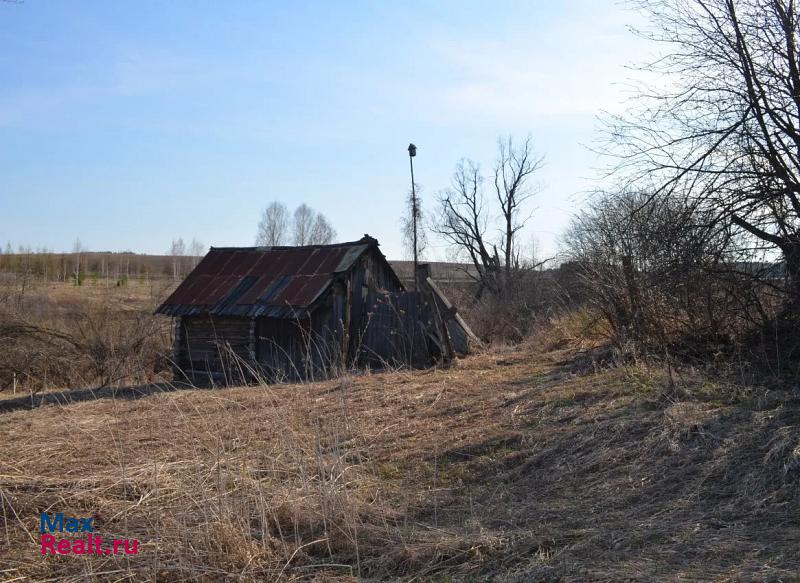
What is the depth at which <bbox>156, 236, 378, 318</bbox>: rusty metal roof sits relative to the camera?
1642 cm

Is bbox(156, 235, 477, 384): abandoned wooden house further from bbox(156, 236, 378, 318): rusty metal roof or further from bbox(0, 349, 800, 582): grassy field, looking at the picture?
bbox(0, 349, 800, 582): grassy field

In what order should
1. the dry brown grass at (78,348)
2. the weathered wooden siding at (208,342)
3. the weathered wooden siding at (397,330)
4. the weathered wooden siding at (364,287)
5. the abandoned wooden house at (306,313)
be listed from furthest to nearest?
the dry brown grass at (78,348) < the weathered wooden siding at (208,342) < the weathered wooden siding at (364,287) < the abandoned wooden house at (306,313) < the weathered wooden siding at (397,330)

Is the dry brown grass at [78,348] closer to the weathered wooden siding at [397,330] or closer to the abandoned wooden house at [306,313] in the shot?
the abandoned wooden house at [306,313]

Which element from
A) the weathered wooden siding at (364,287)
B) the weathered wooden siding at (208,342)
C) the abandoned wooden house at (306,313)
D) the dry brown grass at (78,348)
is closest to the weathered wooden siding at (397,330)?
the abandoned wooden house at (306,313)

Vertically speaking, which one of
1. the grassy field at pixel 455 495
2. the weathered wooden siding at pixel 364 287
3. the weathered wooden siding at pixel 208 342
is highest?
the weathered wooden siding at pixel 364 287

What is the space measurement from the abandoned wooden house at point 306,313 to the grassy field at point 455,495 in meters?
6.53

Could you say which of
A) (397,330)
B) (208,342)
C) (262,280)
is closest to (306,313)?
(397,330)

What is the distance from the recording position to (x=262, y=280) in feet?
59.3

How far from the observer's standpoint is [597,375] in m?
9.48

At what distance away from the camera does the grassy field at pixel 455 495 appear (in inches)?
158

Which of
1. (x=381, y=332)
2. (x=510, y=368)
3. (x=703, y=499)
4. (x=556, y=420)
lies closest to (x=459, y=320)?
(x=381, y=332)

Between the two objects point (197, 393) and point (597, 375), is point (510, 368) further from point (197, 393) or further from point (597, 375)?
point (197, 393)

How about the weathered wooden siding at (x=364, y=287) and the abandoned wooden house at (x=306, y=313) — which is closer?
the abandoned wooden house at (x=306, y=313)

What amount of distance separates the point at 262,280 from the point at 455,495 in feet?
43.2
